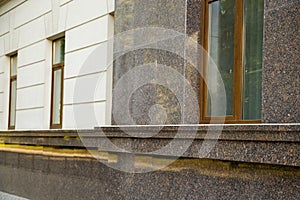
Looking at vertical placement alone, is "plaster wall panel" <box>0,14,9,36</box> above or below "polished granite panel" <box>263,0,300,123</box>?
above

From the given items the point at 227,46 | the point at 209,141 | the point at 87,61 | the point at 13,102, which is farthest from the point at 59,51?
the point at 209,141

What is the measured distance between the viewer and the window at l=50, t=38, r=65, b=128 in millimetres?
11508

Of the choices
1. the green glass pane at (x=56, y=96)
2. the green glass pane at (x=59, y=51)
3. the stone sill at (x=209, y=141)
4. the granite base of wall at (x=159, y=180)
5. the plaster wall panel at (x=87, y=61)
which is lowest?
the granite base of wall at (x=159, y=180)

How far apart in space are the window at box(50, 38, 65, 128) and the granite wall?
11.1ft

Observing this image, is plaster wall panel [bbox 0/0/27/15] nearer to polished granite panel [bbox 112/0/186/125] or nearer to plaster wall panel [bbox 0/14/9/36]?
plaster wall panel [bbox 0/14/9/36]

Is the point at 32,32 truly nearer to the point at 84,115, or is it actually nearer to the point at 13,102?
the point at 13,102

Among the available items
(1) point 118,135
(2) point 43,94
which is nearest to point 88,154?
(1) point 118,135

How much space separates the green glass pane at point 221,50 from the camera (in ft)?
20.6

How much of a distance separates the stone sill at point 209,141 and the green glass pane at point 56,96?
314cm

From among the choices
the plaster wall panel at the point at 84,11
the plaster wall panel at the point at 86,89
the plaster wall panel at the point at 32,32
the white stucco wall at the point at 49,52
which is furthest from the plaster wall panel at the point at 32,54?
the plaster wall panel at the point at 86,89

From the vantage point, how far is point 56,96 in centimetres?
1177

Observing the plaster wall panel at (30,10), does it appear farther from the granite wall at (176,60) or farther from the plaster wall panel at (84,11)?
the granite wall at (176,60)

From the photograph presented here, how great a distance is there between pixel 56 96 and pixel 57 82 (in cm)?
33

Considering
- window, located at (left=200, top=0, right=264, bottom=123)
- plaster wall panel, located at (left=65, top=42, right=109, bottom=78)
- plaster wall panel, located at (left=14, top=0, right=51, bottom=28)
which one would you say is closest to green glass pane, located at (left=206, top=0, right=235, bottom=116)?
window, located at (left=200, top=0, right=264, bottom=123)
